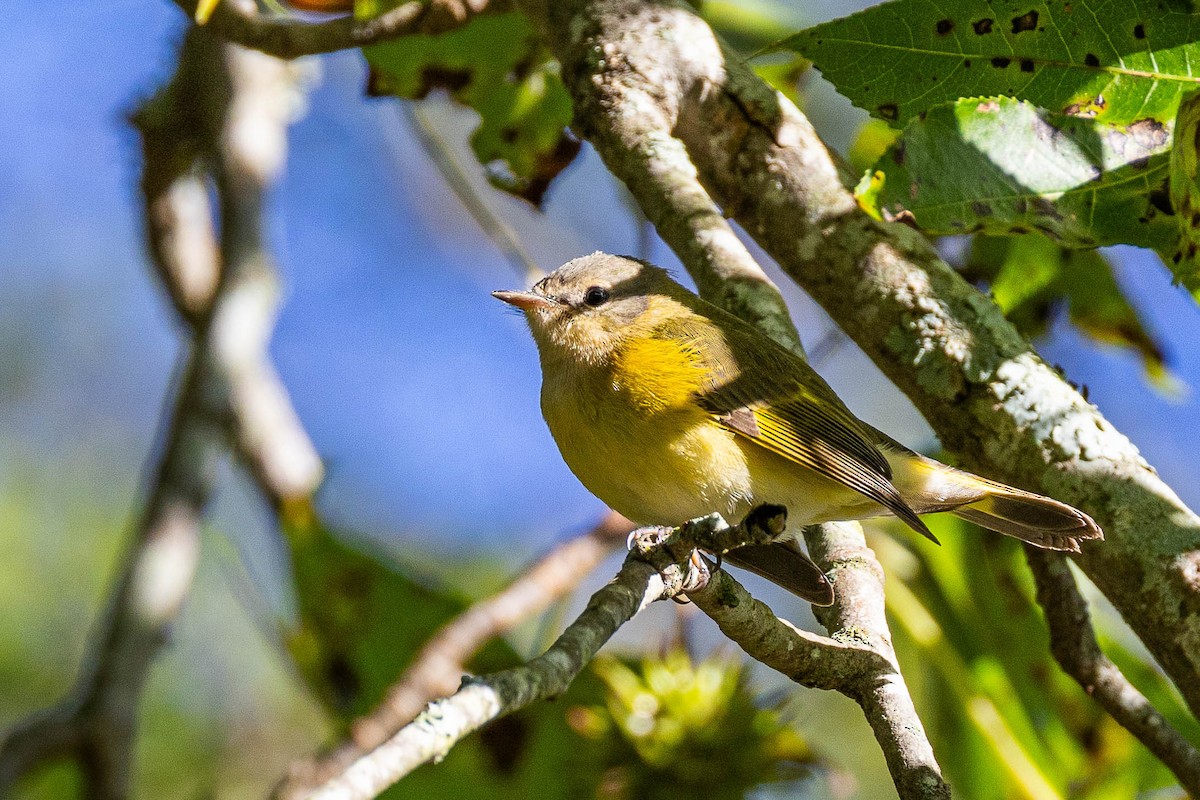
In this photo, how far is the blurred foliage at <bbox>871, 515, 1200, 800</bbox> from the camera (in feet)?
10.7

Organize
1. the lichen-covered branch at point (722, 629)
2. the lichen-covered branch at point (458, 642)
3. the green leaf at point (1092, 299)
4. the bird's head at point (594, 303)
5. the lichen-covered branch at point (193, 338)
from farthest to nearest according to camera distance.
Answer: the green leaf at point (1092, 299) < the lichen-covered branch at point (193, 338) < the bird's head at point (594, 303) < the lichen-covered branch at point (458, 642) < the lichen-covered branch at point (722, 629)

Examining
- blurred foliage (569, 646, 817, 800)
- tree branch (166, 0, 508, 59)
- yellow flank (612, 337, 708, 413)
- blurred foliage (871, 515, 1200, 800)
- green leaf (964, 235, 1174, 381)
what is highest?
tree branch (166, 0, 508, 59)

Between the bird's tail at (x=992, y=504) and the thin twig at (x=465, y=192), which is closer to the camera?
the bird's tail at (x=992, y=504)

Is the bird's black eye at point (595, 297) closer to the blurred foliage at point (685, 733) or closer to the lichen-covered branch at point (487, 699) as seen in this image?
the blurred foliage at point (685, 733)

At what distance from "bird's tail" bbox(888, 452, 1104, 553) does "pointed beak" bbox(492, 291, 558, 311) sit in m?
1.04

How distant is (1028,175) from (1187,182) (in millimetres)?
379

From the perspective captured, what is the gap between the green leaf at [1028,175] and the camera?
2445 millimetres

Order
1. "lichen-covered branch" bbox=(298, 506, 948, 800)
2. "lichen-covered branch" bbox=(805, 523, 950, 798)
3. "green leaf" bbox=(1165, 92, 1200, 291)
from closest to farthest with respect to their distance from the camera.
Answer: "lichen-covered branch" bbox=(298, 506, 948, 800) < "lichen-covered branch" bbox=(805, 523, 950, 798) < "green leaf" bbox=(1165, 92, 1200, 291)

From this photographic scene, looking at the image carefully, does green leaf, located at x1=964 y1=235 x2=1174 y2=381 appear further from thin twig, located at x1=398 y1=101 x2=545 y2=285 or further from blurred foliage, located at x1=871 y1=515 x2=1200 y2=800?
thin twig, located at x1=398 y1=101 x2=545 y2=285

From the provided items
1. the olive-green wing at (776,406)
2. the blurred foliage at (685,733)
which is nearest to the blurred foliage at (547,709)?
the blurred foliage at (685,733)

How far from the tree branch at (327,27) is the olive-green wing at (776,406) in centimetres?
112

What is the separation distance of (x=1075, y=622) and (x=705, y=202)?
133 cm

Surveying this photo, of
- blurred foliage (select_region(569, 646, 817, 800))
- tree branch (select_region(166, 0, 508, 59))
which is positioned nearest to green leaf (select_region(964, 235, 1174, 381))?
blurred foliage (select_region(569, 646, 817, 800))

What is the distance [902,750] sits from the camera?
188 centimetres
